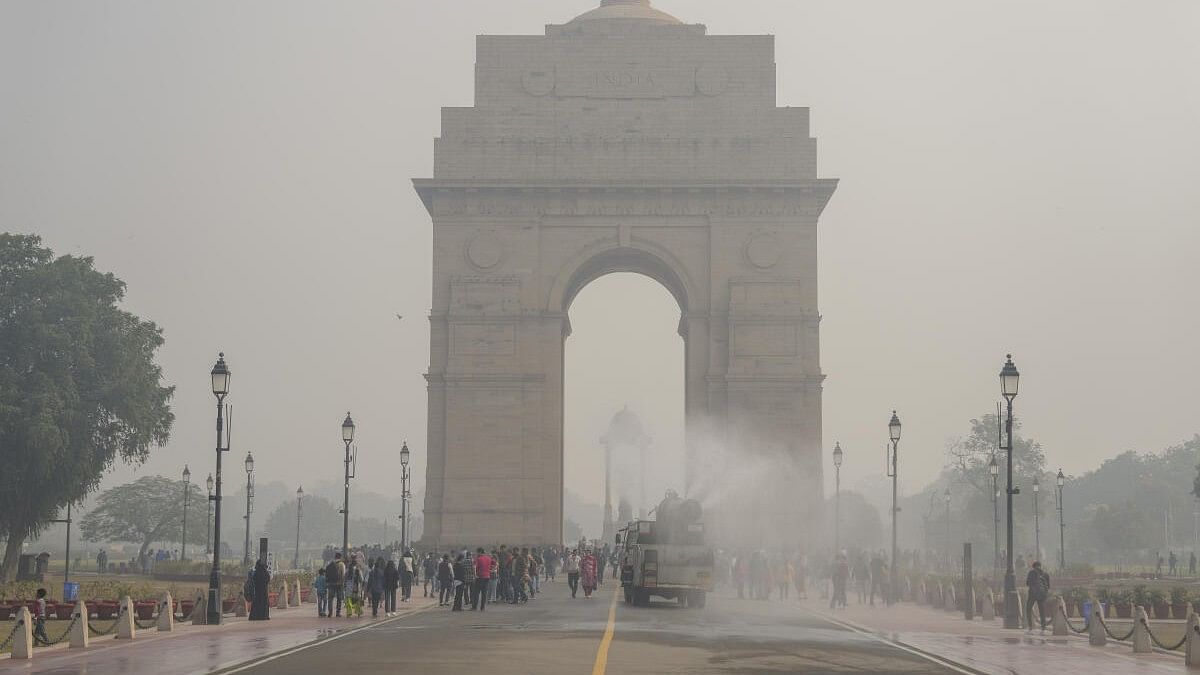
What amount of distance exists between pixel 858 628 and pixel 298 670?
16.3 m

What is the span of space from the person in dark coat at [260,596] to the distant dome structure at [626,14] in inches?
1582

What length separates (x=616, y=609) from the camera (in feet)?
133

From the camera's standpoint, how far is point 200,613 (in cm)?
3538

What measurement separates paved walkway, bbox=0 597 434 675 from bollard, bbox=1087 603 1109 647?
14.1 metres

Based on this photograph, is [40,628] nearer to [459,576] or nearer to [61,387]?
[459,576]

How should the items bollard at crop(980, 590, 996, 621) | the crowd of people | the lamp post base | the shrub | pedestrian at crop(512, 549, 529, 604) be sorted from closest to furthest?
the lamp post base
the crowd of people
bollard at crop(980, 590, 996, 621)
the shrub
pedestrian at crop(512, 549, 529, 604)

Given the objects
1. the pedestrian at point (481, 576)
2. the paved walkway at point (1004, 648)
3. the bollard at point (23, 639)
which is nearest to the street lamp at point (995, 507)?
the paved walkway at point (1004, 648)

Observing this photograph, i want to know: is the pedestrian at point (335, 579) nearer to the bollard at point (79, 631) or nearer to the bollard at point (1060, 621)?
the bollard at point (79, 631)

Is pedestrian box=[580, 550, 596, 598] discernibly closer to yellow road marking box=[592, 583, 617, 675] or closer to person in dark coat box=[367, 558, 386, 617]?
yellow road marking box=[592, 583, 617, 675]

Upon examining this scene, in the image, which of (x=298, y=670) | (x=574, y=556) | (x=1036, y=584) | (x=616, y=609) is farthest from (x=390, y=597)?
(x=298, y=670)

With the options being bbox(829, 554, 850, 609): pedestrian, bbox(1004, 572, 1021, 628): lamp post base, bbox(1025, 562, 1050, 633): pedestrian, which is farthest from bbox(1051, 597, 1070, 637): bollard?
bbox(829, 554, 850, 609): pedestrian

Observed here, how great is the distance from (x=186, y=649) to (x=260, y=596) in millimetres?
9582

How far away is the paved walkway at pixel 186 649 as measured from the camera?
75.9ft

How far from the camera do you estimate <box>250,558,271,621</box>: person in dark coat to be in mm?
36000
